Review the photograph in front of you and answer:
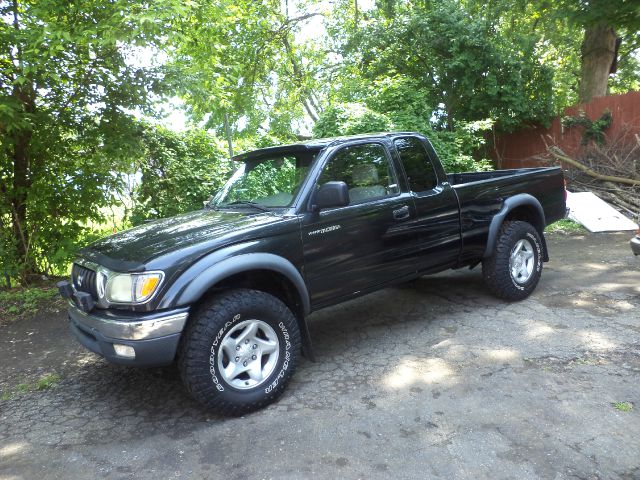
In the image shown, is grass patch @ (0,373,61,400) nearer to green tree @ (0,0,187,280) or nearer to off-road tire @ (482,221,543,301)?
green tree @ (0,0,187,280)

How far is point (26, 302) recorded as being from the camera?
6.11 meters

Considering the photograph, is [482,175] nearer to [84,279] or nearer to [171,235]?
[171,235]

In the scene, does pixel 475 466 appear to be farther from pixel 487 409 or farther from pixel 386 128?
pixel 386 128

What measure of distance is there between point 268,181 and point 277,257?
110 cm

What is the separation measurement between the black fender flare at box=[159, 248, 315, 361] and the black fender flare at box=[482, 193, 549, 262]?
233cm

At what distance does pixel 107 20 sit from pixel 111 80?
1.20 m

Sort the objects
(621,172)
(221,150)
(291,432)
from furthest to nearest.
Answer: (621,172) < (221,150) < (291,432)

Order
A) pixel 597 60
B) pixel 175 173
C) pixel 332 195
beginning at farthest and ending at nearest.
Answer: pixel 597 60 < pixel 175 173 < pixel 332 195

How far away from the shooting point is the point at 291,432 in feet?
10.00

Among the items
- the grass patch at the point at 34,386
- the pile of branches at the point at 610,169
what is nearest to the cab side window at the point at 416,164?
the grass patch at the point at 34,386

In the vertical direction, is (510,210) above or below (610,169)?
above

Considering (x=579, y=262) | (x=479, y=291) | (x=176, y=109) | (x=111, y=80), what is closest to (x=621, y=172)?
(x=579, y=262)

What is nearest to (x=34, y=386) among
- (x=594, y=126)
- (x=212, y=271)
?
(x=212, y=271)

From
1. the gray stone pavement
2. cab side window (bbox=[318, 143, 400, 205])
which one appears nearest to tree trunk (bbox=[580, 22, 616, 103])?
the gray stone pavement
